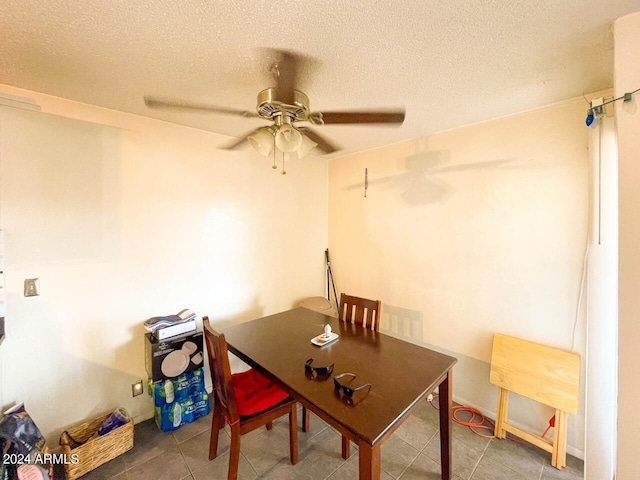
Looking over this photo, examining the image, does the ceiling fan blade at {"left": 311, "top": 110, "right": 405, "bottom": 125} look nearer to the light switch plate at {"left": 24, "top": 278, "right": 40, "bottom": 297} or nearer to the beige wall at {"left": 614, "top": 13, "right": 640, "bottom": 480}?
the beige wall at {"left": 614, "top": 13, "right": 640, "bottom": 480}

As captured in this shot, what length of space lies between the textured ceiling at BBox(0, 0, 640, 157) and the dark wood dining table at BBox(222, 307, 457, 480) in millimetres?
1607

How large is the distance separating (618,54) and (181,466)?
3.10 meters

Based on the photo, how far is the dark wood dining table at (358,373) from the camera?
107 centimetres

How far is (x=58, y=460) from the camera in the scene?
167 centimetres

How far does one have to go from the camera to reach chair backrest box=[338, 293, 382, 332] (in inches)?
80.0

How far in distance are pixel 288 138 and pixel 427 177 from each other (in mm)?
1582

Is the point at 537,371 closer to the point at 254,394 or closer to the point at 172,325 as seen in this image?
the point at 254,394

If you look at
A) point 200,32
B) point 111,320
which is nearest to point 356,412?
point 200,32

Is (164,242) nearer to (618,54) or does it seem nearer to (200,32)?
(200,32)

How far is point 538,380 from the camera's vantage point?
1.79 meters

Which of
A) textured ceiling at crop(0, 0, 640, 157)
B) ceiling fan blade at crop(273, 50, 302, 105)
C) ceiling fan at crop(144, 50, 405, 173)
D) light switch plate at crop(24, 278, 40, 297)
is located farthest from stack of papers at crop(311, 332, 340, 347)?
light switch plate at crop(24, 278, 40, 297)

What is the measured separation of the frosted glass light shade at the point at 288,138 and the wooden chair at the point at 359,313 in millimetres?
1274

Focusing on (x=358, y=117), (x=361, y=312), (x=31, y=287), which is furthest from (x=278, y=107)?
(x=31, y=287)

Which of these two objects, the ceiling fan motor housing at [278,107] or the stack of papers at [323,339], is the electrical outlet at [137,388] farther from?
the ceiling fan motor housing at [278,107]
